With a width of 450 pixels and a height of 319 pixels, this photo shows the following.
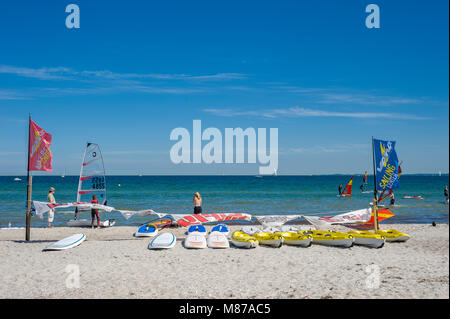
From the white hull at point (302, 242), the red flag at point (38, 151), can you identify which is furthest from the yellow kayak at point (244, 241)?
the red flag at point (38, 151)

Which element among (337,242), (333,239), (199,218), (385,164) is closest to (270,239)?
(333,239)

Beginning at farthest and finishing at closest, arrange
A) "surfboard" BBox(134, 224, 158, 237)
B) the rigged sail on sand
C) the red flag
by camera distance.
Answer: the rigged sail on sand < "surfboard" BBox(134, 224, 158, 237) < the red flag

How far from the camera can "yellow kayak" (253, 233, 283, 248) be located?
1241 cm

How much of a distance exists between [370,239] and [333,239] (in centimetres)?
123

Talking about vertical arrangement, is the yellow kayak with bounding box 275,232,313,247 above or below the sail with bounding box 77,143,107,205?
below

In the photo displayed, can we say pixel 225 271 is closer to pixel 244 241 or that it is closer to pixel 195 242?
pixel 244 241

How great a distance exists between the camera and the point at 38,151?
42.7 feet

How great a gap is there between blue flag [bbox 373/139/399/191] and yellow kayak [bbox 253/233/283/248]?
16.0 feet

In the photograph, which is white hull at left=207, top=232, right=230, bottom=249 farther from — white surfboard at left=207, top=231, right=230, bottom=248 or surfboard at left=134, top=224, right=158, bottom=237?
surfboard at left=134, top=224, right=158, bottom=237

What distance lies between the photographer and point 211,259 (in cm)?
1077

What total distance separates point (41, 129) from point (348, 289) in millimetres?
11630

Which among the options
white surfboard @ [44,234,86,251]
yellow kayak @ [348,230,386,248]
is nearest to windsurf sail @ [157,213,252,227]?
white surfboard @ [44,234,86,251]

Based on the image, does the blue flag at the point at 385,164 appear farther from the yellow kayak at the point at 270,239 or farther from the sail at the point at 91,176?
the sail at the point at 91,176
